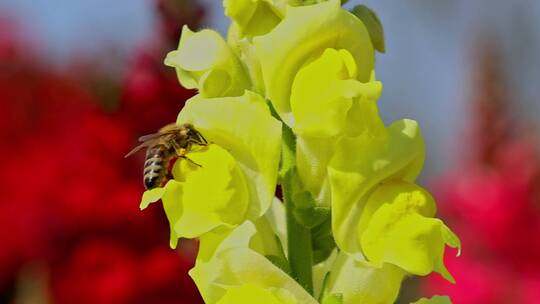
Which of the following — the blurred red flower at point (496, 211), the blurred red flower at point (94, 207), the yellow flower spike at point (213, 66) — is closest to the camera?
the yellow flower spike at point (213, 66)

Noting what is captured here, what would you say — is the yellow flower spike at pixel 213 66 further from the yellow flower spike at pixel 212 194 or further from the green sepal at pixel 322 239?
the green sepal at pixel 322 239

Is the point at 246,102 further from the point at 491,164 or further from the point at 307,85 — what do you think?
the point at 491,164

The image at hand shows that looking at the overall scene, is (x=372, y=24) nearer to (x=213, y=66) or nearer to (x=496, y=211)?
(x=213, y=66)

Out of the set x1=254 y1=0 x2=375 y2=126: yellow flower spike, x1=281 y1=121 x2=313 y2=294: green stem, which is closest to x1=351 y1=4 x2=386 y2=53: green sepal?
x1=254 y1=0 x2=375 y2=126: yellow flower spike

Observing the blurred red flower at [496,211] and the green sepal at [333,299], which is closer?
the green sepal at [333,299]

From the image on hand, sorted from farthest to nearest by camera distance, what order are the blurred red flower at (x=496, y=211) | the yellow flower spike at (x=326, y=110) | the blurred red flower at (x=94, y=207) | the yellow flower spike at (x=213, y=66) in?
the blurred red flower at (x=496, y=211) < the blurred red flower at (x=94, y=207) < the yellow flower spike at (x=213, y=66) < the yellow flower spike at (x=326, y=110)

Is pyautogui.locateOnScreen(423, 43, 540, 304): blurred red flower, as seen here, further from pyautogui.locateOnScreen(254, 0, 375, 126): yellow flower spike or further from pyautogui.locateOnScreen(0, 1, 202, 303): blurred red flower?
pyautogui.locateOnScreen(254, 0, 375, 126): yellow flower spike

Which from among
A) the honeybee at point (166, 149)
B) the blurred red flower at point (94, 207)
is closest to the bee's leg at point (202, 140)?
the honeybee at point (166, 149)

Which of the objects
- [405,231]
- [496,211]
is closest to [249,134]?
[405,231]
